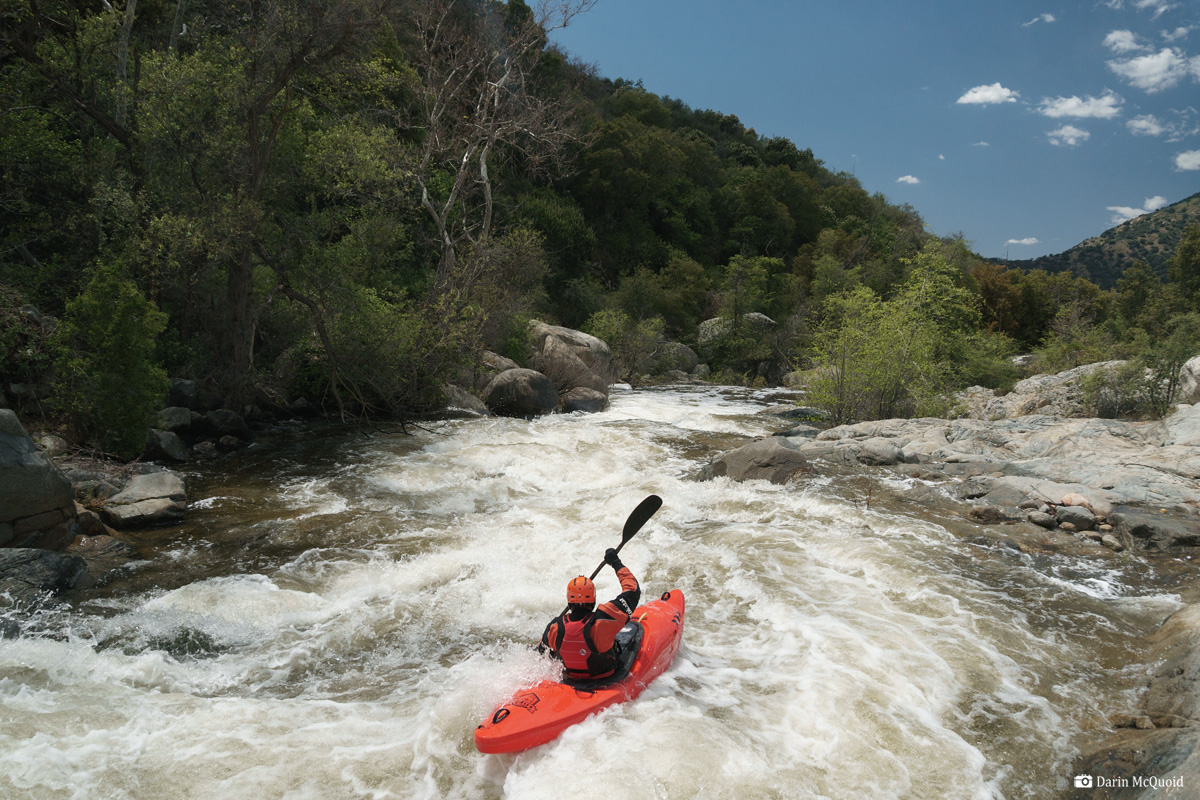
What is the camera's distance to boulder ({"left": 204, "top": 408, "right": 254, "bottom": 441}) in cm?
964

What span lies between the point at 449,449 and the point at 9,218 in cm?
745

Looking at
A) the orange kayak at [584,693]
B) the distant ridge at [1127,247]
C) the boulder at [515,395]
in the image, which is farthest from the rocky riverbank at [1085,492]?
the distant ridge at [1127,247]

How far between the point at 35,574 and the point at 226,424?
18.0 feet

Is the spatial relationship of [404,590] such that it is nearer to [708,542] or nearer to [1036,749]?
[708,542]

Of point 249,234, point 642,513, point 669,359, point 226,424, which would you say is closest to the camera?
point 642,513

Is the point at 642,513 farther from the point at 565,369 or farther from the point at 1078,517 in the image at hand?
the point at 565,369

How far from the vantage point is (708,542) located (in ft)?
21.2

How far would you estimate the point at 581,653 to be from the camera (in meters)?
3.58

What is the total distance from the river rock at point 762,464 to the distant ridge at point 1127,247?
55.0m

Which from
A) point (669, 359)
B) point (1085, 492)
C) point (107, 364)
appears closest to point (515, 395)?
point (107, 364)

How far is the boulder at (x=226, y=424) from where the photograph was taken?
9641 mm

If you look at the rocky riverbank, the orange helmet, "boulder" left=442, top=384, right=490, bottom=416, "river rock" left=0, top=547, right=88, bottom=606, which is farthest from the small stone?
"boulder" left=442, top=384, right=490, bottom=416

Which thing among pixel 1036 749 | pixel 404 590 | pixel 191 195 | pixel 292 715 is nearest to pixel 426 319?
pixel 191 195

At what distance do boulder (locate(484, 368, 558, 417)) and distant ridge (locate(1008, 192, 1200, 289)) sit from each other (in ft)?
176
